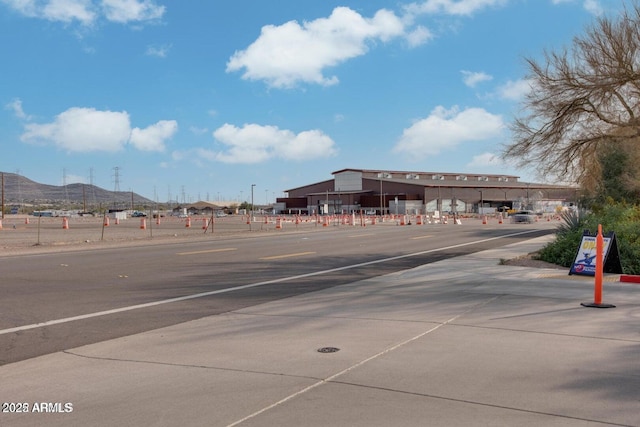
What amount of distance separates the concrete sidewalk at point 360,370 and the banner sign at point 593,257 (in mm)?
3199

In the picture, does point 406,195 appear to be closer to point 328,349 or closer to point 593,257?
point 593,257

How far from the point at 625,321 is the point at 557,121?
14.4 metres

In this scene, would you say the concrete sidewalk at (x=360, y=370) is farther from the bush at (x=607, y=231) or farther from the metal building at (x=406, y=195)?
the metal building at (x=406, y=195)

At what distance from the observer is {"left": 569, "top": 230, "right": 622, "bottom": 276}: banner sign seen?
13.5 metres

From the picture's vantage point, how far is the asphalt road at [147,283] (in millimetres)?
9000

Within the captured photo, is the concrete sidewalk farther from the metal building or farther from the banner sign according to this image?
the metal building

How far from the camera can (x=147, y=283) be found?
14.0 meters

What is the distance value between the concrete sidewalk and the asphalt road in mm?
955

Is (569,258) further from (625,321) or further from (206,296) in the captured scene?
(206,296)

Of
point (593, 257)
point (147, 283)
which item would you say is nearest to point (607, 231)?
point (593, 257)

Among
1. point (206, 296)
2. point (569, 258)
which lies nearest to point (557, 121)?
point (569, 258)

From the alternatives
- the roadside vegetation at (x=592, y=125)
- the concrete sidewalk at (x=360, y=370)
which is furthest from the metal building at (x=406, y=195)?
the concrete sidewalk at (x=360, y=370)

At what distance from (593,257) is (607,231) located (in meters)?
3.76

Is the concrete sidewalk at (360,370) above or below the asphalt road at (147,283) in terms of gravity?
below
